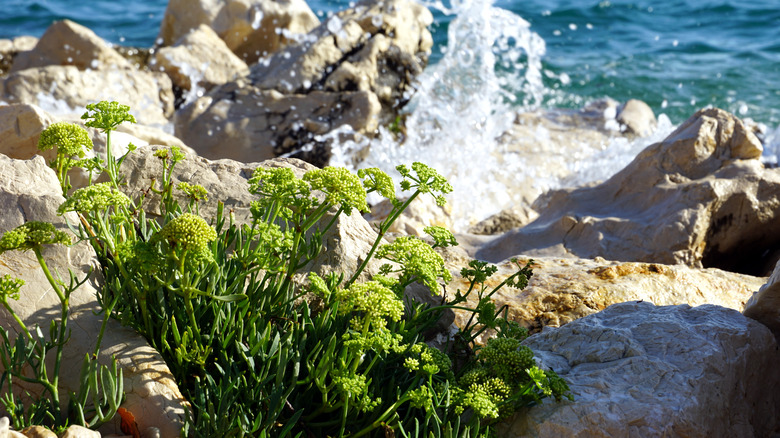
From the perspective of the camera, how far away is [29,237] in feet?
7.49

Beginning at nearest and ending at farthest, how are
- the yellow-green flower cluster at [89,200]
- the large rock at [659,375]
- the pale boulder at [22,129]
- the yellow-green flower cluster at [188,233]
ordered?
the yellow-green flower cluster at [188,233] < the yellow-green flower cluster at [89,200] < the large rock at [659,375] < the pale boulder at [22,129]

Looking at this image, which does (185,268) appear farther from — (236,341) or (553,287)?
(553,287)

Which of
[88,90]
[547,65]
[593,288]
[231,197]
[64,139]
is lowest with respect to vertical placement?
[547,65]

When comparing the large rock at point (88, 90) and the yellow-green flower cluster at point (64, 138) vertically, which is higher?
the yellow-green flower cluster at point (64, 138)

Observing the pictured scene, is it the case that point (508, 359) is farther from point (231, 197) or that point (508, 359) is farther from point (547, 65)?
point (547, 65)

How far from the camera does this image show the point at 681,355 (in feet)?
10.4

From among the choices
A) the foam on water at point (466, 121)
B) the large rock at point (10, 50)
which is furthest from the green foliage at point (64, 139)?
the large rock at point (10, 50)

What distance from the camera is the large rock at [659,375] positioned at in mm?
2861

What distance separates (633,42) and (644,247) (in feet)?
48.5

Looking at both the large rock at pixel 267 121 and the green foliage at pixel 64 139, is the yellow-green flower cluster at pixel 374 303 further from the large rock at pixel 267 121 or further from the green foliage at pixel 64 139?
the large rock at pixel 267 121

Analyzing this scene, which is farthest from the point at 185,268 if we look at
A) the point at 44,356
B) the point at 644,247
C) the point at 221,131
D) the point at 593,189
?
the point at 221,131

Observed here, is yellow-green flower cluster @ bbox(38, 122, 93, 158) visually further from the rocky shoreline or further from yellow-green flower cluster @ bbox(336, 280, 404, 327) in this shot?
yellow-green flower cluster @ bbox(336, 280, 404, 327)

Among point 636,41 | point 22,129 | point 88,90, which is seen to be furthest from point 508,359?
point 636,41

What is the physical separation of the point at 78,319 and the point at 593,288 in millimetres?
2843
